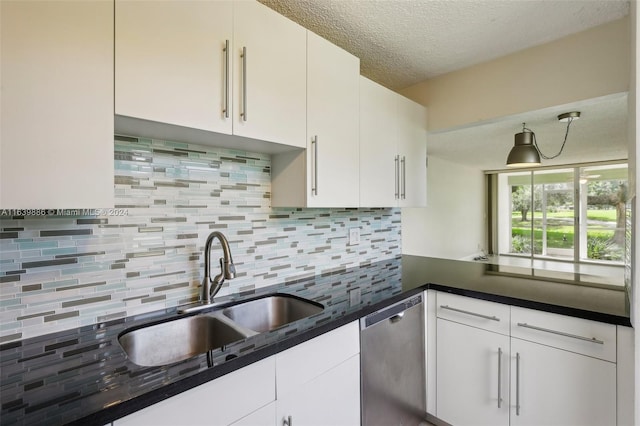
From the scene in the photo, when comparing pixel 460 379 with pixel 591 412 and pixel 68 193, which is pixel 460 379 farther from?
pixel 68 193

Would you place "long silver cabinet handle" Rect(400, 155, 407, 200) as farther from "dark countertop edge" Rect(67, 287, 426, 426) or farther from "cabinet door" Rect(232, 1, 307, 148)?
"dark countertop edge" Rect(67, 287, 426, 426)

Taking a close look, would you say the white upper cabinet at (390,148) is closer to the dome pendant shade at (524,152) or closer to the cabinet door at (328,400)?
the dome pendant shade at (524,152)

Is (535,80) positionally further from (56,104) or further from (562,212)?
(562,212)

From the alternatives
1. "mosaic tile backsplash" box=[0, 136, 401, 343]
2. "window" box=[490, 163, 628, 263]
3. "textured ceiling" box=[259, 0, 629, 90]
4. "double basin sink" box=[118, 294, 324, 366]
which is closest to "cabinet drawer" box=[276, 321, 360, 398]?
"double basin sink" box=[118, 294, 324, 366]

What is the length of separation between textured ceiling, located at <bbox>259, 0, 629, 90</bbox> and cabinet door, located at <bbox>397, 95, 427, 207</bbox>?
0.34m

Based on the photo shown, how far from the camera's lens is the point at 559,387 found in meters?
1.40

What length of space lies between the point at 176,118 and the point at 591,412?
6.83 ft

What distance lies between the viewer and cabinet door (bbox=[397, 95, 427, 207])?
214cm

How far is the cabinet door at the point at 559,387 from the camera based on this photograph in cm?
130

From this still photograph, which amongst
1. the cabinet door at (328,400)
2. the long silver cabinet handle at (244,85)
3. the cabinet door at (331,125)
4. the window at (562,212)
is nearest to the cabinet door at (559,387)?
the cabinet door at (328,400)

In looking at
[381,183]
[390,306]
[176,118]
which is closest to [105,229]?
[176,118]

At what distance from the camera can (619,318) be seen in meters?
1.25

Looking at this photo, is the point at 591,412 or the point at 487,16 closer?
the point at 591,412

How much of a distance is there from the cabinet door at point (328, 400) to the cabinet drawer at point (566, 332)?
0.84m
